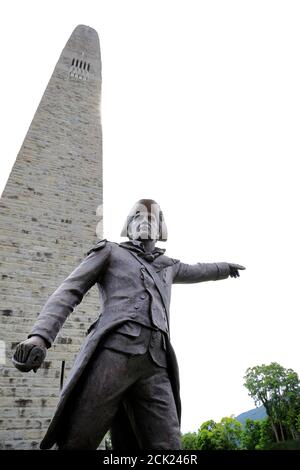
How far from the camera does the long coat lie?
1638mm

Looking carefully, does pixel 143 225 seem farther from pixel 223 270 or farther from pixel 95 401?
pixel 95 401

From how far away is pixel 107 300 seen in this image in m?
1.92

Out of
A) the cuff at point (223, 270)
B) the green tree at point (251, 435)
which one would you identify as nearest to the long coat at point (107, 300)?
the cuff at point (223, 270)

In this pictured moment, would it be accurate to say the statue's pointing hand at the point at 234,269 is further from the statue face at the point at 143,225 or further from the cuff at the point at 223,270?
the statue face at the point at 143,225

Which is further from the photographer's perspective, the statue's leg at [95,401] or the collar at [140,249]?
the collar at [140,249]

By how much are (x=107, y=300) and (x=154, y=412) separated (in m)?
0.57

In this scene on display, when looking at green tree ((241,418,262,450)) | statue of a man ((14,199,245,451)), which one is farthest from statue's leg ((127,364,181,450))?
green tree ((241,418,262,450))

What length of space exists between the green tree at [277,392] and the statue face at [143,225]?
29.6 m

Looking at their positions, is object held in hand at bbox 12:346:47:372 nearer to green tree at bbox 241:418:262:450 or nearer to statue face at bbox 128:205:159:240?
statue face at bbox 128:205:159:240

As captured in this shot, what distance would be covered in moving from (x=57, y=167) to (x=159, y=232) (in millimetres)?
10053

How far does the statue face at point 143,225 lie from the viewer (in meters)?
2.23

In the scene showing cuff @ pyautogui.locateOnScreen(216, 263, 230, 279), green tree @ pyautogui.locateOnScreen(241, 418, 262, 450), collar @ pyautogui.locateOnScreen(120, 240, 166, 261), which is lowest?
green tree @ pyautogui.locateOnScreen(241, 418, 262, 450)

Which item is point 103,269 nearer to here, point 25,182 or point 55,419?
point 55,419

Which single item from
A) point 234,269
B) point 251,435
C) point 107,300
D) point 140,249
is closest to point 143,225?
point 140,249
